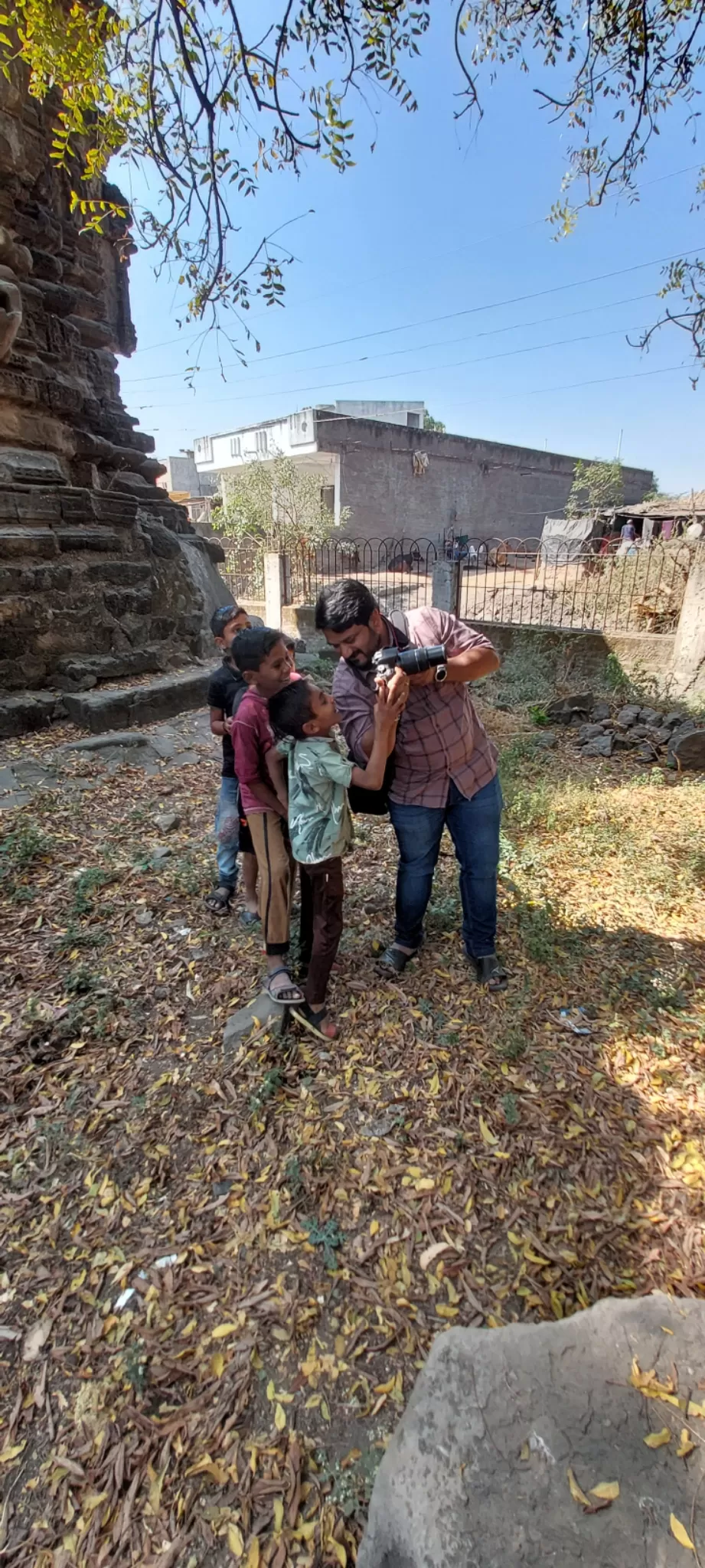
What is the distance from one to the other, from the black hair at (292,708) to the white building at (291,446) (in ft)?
68.9

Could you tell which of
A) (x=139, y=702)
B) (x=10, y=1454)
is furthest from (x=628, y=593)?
(x=10, y=1454)

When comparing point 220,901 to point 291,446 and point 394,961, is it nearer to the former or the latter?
point 394,961

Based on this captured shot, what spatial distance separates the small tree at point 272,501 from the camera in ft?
59.5

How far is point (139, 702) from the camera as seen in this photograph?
6.00 m

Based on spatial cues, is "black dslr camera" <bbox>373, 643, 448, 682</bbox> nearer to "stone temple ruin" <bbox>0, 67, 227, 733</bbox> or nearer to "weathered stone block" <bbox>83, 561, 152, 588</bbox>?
"stone temple ruin" <bbox>0, 67, 227, 733</bbox>

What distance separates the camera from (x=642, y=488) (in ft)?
116

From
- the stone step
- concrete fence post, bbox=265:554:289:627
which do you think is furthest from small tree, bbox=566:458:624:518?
the stone step

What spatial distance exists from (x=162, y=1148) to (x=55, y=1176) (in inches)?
12.6

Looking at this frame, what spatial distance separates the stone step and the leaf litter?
249 cm

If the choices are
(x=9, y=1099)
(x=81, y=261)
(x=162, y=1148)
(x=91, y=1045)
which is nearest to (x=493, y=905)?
(x=162, y=1148)

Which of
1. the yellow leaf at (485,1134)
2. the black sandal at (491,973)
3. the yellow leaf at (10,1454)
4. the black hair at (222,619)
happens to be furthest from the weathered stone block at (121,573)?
the yellow leaf at (10,1454)

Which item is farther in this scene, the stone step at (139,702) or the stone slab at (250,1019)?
the stone step at (139,702)

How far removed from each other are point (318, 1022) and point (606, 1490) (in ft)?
5.23

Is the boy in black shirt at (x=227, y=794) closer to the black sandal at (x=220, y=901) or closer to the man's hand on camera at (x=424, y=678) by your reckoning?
the black sandal at (x=220, y=901)
